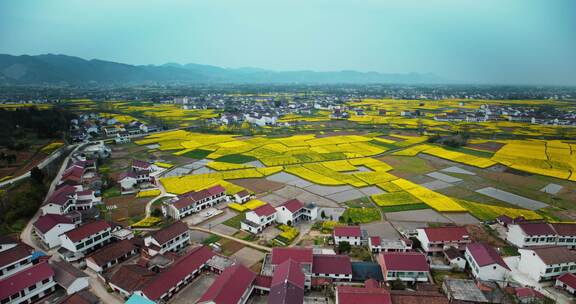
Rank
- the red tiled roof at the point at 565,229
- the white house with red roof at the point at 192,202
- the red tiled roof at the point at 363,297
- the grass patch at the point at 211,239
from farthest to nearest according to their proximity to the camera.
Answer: the white house with red roof at the point at 192,202 < the grass patch at the point at 211,239 < the red tiled roof at the point at 565,229 < the red tiled roof at the point at 363,297

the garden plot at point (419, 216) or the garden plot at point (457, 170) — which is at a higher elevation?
the garden plot at point (457, 170)

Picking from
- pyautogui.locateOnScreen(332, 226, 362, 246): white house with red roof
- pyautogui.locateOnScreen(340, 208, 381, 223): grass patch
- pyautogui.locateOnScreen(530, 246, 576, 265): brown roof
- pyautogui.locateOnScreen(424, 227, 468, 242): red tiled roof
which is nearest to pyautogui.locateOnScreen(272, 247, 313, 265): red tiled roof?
pyautogui.locateOnScreen(332, 226, 362, 246): white house with red roof

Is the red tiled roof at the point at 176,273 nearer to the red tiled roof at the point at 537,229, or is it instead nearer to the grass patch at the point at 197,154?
the red tiled roof at the point at 537,229

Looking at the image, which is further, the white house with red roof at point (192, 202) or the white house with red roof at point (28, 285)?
the white house with red roof at point (192, 202)

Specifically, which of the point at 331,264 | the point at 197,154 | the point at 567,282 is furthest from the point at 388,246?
the point at 197,154

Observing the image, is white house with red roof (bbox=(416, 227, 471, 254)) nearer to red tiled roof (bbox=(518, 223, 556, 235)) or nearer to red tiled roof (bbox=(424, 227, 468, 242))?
red tiled roof (bbox=(424, 227, 468, 242))

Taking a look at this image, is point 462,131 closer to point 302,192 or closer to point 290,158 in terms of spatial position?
point 290,158

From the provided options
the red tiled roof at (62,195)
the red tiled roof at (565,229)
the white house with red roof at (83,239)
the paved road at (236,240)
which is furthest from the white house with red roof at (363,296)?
the red tiled roof at (62,195)

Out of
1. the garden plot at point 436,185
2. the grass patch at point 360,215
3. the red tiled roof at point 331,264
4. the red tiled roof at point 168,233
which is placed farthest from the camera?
the garden plot at point 436,185
